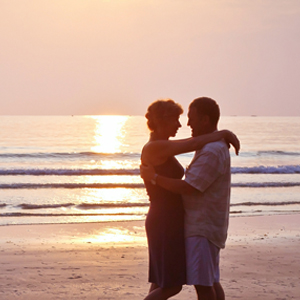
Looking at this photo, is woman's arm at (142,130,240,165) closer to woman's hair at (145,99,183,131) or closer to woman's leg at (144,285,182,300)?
woman's hair at (145,99,183,131)

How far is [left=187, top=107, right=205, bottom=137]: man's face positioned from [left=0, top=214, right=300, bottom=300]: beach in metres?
2.15

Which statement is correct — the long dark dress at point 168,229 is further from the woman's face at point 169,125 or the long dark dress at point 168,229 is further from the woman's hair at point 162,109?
the woman's hair at point 162,109

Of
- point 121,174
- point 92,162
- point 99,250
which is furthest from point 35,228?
point 92,162

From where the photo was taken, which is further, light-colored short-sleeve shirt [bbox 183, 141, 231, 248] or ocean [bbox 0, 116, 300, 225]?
ocean [bbox 0, 116, 300, 225]

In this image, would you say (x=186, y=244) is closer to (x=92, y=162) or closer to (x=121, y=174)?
(x=121, y=174)

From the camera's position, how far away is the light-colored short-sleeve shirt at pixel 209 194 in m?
3.07

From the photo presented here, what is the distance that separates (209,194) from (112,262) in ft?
10.1

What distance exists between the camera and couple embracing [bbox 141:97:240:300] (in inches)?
123

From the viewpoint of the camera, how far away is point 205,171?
121 inches

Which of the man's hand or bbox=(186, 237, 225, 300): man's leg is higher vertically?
the man's hand

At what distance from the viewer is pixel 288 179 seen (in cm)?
1869

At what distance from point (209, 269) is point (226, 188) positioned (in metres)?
0.57

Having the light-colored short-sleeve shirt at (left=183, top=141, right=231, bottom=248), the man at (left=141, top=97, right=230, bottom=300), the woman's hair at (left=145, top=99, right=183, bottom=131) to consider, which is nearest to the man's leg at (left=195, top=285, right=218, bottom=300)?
the man at (left=141, top=97, right=230, bottom=300)

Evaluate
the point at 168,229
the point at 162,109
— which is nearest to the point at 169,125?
the point at 162,109
